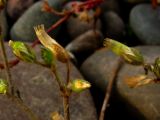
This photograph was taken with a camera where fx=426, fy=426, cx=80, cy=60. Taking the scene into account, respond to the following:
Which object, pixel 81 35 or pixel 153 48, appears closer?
pixel 153 48

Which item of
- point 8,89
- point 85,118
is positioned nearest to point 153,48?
point 85,118

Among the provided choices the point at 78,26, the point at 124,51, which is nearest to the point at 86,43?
the point at 78,26

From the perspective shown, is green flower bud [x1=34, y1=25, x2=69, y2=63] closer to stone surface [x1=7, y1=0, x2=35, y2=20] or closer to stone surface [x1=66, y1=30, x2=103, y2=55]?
stone surface [x1=66, y1=30, x2=103, y2=55]

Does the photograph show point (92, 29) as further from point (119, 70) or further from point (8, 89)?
point (8, 89)

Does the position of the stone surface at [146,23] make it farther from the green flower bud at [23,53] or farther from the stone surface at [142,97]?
the green flower bud at [23,53]

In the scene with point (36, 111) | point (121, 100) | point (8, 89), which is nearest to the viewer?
point (8, 89)

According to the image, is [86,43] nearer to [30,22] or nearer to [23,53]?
Answer: [30,22]

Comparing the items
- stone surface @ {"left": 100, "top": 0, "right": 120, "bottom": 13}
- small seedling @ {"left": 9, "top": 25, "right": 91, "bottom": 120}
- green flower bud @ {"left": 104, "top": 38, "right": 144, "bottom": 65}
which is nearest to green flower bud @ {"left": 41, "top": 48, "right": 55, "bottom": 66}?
small seedling @ {"left": 9, "top": 25, "right": 91, "bottom": 120}
